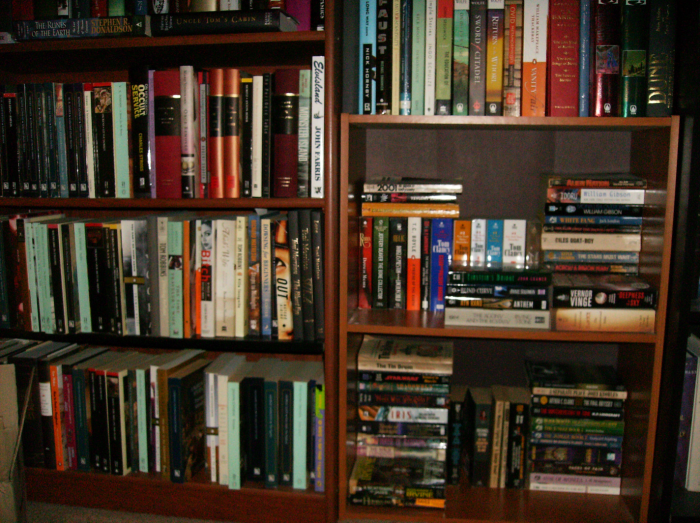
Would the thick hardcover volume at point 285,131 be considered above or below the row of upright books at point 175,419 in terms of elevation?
above

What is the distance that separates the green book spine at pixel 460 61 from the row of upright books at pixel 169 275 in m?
0.45

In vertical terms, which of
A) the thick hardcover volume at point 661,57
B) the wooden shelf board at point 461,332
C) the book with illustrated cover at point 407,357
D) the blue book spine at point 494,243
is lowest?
the book with illustrated cover at point 407,357

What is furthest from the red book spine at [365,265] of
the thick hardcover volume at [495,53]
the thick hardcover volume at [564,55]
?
the thick hardcover volume at [564,55]

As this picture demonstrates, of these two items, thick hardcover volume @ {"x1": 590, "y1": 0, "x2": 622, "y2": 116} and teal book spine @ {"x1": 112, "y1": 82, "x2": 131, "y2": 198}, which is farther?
teal book spine @ {"x1": 112, "y1": 82, "x2": 131, "y2": 198}

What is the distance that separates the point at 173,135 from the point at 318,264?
0.50 metres

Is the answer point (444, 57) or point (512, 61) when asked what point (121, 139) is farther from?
point (512, 61)

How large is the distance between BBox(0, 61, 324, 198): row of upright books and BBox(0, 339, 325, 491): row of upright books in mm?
488

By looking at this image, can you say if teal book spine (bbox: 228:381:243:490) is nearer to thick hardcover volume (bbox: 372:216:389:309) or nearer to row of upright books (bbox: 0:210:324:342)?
row of upright books (bbox: 0:210:324:342)

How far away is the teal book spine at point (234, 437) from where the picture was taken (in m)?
1.35

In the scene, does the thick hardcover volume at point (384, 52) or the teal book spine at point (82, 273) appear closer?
the thick hardcover volume at point (384, 52)

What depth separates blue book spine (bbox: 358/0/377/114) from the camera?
49.5 inches

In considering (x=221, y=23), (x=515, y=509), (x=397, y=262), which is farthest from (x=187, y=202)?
(x=515, y=509)


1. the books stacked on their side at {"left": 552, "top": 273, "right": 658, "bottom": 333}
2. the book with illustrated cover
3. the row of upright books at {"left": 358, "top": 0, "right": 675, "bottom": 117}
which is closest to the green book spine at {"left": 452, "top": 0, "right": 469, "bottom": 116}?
the row of upright books at {"left": 358, "top": 0, "right": 675, "bottom": 117}

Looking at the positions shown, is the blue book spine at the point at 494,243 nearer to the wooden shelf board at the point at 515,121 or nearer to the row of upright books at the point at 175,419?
the wooden shelf board at the point at 515,121
